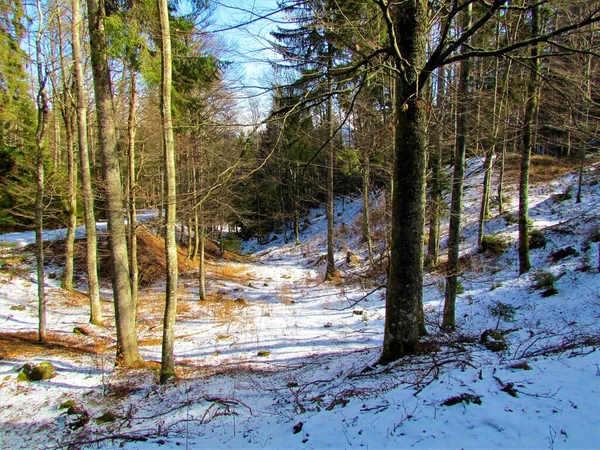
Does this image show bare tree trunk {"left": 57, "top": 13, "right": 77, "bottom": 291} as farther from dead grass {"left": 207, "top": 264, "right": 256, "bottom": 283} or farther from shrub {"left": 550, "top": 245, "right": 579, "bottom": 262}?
shrub {"left": 550, "top": 245, "right": 579, "bottom": 262}

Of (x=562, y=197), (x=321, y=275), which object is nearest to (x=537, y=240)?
(x=562, y=197)

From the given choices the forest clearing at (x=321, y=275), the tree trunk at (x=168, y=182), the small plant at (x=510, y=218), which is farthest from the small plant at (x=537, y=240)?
the tree trunk at (x=168, y=182)

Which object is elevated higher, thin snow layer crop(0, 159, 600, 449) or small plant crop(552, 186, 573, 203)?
small plant crop(552, 186, 573, 203)

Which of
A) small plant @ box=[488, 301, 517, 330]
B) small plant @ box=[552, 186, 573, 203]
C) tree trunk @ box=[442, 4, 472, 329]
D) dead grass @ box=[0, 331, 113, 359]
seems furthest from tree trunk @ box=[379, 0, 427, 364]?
small plant @ box=[552, 186, 573, 203]

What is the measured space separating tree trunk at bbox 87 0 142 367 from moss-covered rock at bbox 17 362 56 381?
4.29 feet

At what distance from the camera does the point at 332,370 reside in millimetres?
5539

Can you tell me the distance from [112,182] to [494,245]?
13.7m

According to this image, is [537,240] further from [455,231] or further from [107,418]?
[107,418]

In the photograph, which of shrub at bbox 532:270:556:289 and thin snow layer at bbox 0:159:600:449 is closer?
thin snow layer at bbox 0:159:600:449

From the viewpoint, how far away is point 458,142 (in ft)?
22.7

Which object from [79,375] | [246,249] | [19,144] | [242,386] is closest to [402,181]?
[242,386]

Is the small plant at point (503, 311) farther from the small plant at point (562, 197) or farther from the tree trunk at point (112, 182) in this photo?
the small plant at point (562, 197)

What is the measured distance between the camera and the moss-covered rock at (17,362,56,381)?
6.62 metres

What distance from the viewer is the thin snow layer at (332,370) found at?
263 cm
